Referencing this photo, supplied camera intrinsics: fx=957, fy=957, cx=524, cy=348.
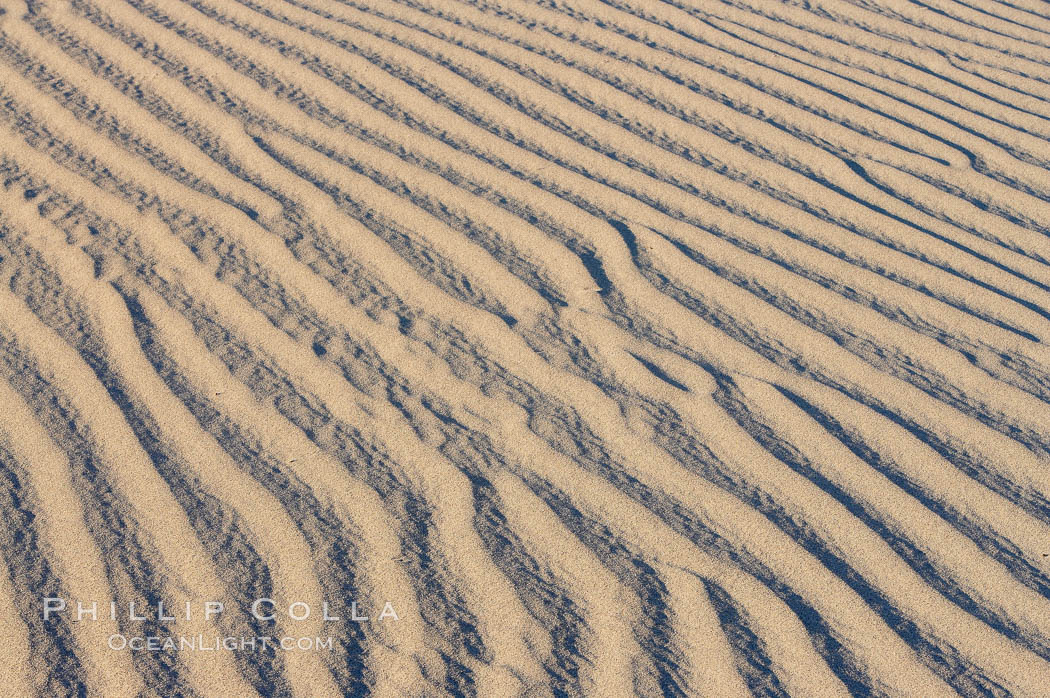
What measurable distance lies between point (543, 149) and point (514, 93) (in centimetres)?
40

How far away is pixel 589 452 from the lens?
7.94 ft

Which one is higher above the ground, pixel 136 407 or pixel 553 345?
pixel 553 345

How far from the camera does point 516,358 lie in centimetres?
264

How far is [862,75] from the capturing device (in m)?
Result: 3.96

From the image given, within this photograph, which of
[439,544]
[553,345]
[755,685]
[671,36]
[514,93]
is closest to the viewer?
[755,685]

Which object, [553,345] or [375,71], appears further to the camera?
[375,71]

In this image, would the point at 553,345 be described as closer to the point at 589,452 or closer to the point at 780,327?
the point at 589,452

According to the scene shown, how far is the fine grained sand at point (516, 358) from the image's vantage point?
6.74 feet

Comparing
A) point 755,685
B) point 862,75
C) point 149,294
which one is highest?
point 862,75

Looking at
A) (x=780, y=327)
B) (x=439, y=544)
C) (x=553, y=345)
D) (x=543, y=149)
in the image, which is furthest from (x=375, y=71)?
(x=439, y=544)

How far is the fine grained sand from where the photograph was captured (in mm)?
2055

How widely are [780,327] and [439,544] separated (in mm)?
1229

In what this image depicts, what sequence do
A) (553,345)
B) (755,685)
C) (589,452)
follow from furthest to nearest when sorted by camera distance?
(553,345) → (589,452) → (755,685)

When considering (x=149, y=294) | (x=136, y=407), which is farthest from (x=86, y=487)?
(x=149, y=294)
